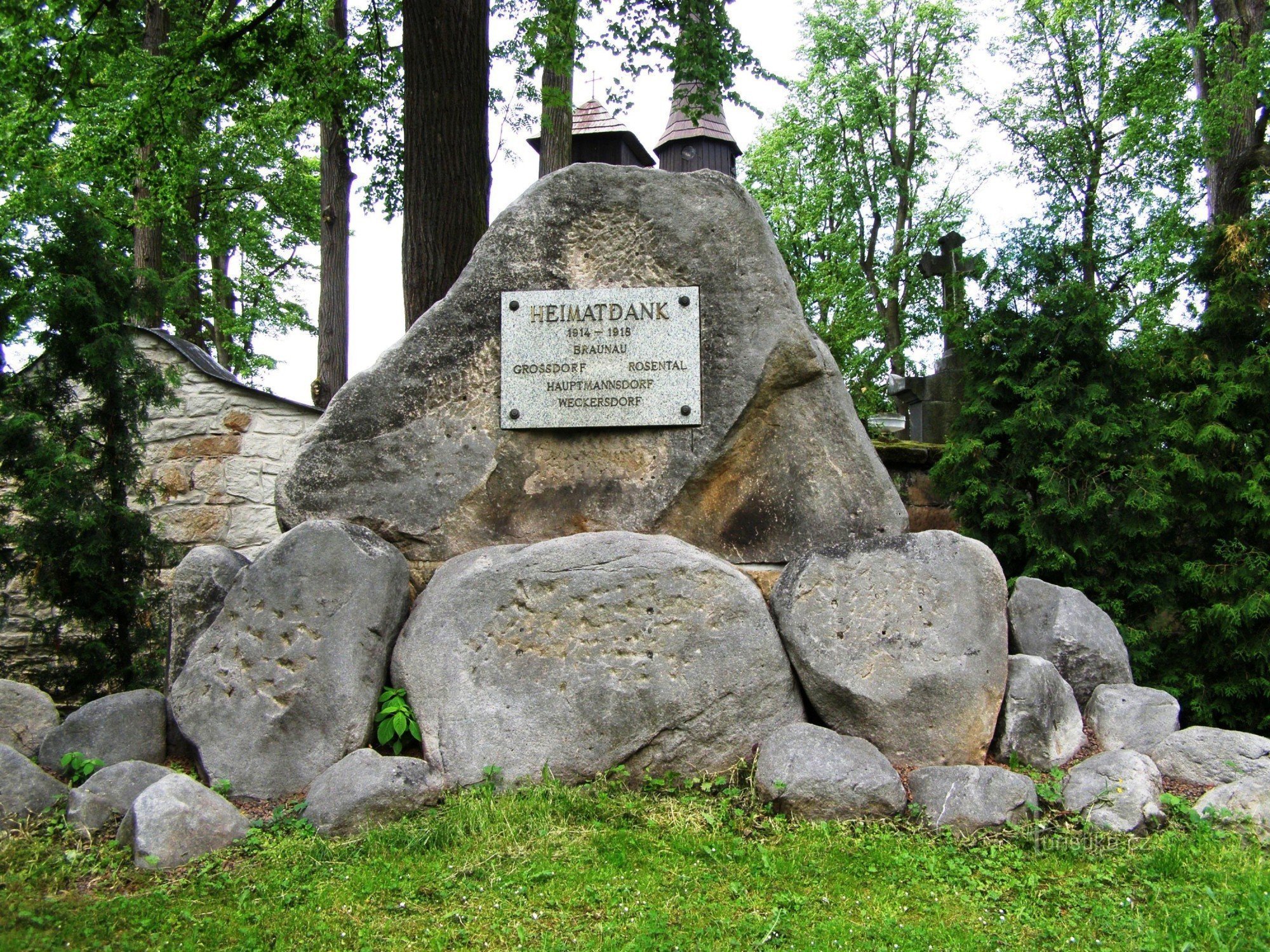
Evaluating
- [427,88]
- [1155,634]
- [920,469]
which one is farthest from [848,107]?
[1155,634]

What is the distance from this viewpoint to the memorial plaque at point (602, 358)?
488 cm

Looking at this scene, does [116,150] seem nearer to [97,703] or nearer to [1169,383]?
[97,703]

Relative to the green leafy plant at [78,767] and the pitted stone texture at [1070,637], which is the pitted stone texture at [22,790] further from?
the pitted stone texture at [1070,637]

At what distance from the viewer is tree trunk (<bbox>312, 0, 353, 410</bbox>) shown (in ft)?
37.1

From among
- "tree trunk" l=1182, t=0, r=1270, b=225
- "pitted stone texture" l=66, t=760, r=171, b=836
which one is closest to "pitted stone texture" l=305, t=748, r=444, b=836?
"pitted stone texture" l=66, t=760, r=171, b=836

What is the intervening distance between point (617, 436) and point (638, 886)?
221 cm

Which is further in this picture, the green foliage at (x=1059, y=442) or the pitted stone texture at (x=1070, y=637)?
the green foliage at (x=1059, y=442)

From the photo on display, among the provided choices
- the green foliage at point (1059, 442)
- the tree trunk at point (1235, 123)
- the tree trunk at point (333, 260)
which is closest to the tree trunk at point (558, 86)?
the tree trunk at point (333, 260)

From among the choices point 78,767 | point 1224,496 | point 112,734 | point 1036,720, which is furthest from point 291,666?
point 1224,496

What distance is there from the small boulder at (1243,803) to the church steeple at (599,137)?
1398cm

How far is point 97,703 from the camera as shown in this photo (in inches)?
181

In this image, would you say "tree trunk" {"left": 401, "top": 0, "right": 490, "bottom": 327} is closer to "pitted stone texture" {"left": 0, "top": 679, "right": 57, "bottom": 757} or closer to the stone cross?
"pitted stone texture" {"left": 0, "top": 679, "right": 57, "bottom": 757}

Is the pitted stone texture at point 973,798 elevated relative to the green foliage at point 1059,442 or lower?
lower

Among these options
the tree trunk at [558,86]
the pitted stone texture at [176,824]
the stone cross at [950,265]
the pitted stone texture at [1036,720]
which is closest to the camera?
the pitted stone texture at [176,824]
